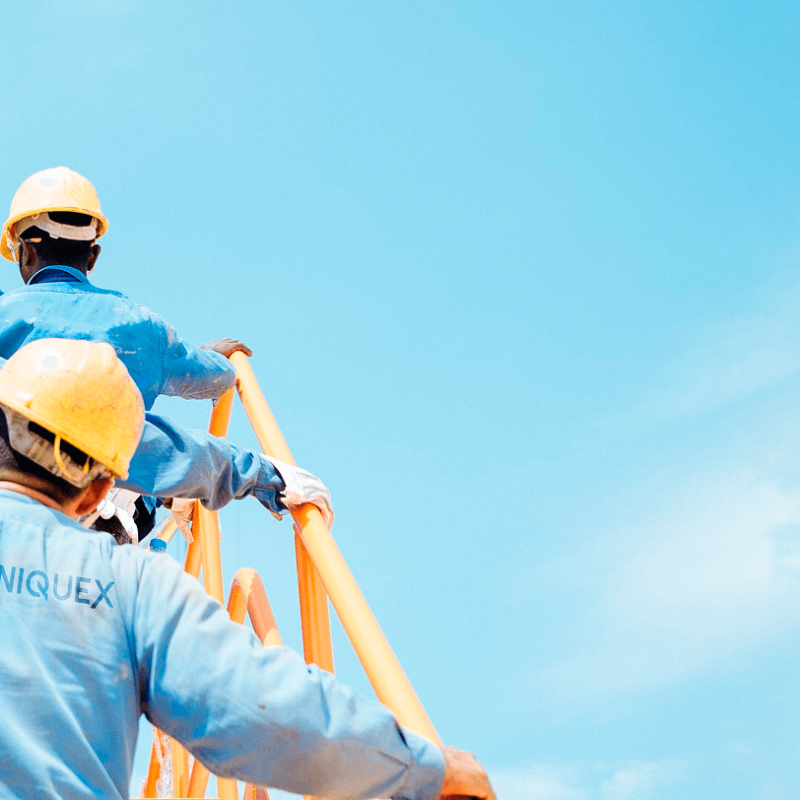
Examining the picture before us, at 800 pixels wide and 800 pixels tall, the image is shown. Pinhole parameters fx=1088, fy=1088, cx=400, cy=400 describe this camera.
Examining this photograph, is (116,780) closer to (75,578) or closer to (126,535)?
(75,578)

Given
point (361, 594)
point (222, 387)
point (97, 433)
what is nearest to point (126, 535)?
point (222, 387)

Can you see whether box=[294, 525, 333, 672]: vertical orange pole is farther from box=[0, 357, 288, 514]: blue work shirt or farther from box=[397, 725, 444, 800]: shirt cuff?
box=[397, 725, 444, 800]: shirt cuff

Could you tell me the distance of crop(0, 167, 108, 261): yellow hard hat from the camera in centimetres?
554

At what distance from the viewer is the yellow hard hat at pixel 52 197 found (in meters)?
5.54

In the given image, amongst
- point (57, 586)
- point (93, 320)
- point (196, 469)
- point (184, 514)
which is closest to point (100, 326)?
point (93, 320)

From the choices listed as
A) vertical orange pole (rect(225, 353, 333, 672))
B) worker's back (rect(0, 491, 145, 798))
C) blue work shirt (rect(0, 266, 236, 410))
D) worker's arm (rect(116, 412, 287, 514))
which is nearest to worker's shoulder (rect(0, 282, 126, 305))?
blue work shirt (rect(0, 266, 236, 410))

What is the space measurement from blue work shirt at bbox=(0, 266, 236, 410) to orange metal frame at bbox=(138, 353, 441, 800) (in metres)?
0.49

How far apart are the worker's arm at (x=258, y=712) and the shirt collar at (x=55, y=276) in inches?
130

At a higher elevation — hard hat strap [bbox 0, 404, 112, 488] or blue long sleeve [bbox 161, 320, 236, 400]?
blue long sleeve [bbox 161, 320, 236, 400]

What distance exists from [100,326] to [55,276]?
50cm

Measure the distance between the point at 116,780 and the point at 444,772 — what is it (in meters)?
0.72

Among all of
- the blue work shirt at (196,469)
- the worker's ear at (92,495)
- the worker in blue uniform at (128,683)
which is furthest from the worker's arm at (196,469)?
the worker in blue uniform at (128,683)

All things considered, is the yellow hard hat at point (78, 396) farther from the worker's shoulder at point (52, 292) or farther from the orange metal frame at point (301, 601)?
the worker's shoulder at point (52, 292)

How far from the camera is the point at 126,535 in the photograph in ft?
19.6
